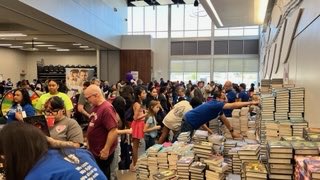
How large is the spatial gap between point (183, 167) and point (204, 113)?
150cm

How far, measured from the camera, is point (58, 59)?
2323 centimetres

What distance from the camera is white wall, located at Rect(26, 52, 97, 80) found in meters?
22.9

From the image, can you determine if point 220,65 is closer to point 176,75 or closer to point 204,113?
point 176,75

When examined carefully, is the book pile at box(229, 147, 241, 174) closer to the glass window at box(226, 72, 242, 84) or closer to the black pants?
the black pants

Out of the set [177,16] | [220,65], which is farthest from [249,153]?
[177,16]

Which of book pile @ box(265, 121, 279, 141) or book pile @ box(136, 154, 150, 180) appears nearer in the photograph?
book pile @ box(265, 121, 279, 141)

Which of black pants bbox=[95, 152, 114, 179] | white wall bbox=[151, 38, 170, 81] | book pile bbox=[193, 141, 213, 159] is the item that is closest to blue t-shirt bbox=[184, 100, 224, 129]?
book pile bbox=[193, 141, 213, 159]

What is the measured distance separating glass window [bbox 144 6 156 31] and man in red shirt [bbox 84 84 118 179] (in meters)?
18.1

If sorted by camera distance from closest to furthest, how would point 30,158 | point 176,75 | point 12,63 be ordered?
point 30,158, point 176,75, point 12,63

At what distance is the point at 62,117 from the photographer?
3555 millimetres

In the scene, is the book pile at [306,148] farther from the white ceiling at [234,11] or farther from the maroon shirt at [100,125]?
the white ceiling at [234,11]

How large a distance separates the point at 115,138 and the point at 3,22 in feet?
31.9

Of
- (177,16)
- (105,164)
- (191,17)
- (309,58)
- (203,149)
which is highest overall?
(177,16)

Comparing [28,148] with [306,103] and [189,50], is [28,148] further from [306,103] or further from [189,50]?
[189,50]
